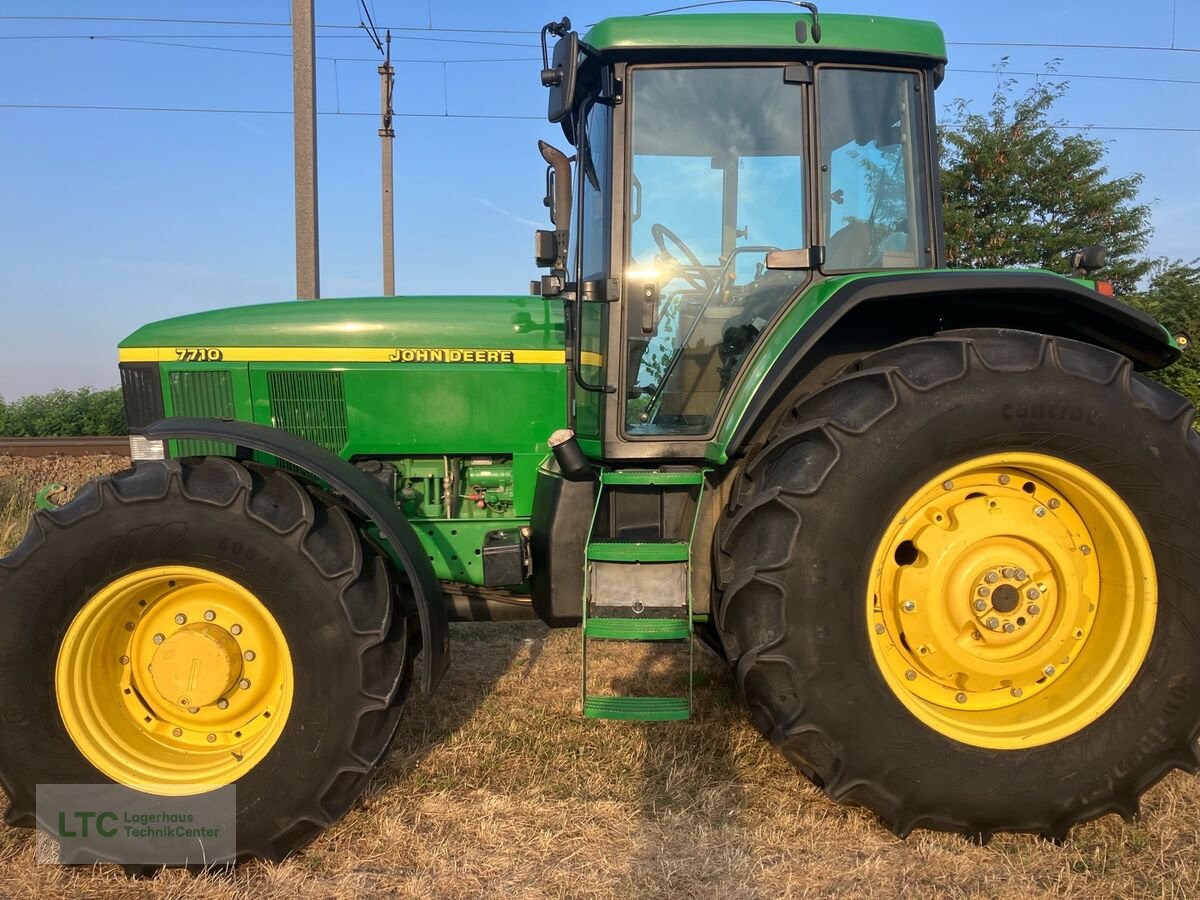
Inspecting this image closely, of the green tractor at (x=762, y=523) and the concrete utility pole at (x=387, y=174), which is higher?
the concrete utility pole at (x=387, y=174)

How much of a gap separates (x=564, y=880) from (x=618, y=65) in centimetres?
242

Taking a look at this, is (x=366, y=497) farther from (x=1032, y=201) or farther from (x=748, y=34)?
(x=1032, y=201)

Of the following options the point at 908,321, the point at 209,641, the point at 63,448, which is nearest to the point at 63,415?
the point at 63,448

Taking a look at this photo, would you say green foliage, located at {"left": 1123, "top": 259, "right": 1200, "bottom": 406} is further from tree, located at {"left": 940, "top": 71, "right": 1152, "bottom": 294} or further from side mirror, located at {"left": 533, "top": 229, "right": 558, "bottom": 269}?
side mirror, located at {"left": 533, "top": 229, "right": 558, "bottom": 269}

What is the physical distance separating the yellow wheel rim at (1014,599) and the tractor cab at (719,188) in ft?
2.51

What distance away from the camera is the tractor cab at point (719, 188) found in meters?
2.54

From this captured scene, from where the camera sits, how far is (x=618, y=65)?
254cm

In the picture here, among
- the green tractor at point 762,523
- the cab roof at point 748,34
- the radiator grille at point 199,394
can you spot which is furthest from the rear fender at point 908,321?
the radiator grille at point 199,394

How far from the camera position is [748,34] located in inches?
98.5

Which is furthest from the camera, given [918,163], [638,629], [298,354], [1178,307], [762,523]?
[1178,307]

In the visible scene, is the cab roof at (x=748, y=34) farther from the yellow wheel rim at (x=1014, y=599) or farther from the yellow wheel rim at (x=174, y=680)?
the yellow wheel rim at (x=174, y=680)

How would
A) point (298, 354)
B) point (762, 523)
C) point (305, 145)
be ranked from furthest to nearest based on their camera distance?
1. point (305, 145)
2. point (298, 354)
3. point (762, 523)

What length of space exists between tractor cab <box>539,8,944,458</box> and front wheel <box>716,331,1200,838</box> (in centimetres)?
50

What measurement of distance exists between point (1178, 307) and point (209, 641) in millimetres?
13826
